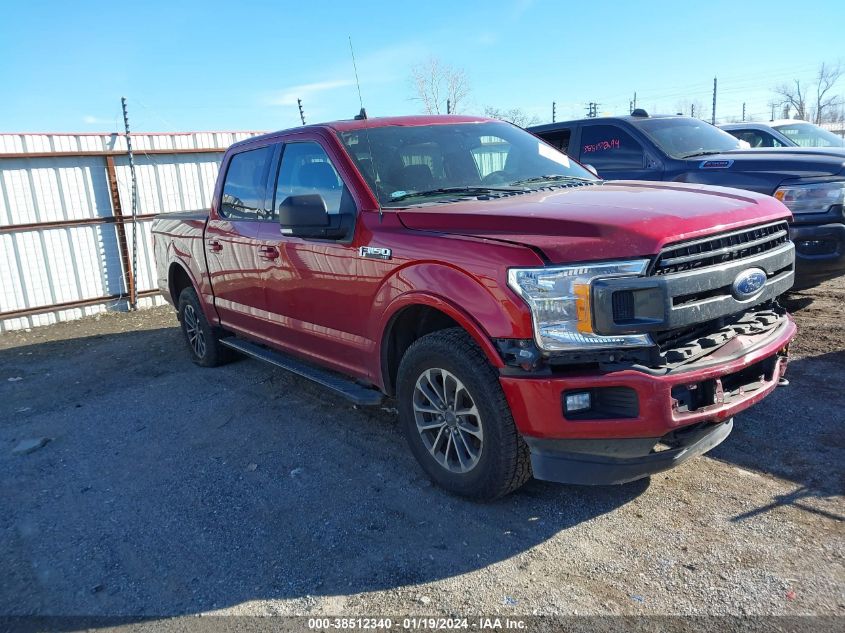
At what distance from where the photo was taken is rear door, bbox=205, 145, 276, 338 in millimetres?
5047

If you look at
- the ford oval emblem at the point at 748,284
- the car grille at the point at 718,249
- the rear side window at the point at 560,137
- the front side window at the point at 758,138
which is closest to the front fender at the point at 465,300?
the car grille at the point at 718,249

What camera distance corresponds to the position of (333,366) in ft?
14.6

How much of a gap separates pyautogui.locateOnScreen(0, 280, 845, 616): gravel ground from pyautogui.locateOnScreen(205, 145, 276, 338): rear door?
0.90m

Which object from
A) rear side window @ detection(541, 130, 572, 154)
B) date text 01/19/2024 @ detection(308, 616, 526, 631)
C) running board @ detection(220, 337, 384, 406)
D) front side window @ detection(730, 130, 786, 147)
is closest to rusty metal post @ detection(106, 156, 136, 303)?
running board @ detection(220, 337, 384, 406)

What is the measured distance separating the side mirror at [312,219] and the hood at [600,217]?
0.45 meters

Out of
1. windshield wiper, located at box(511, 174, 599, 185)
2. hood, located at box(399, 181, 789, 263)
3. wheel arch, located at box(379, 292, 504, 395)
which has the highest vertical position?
windshield wiper, located at box(511, 174, 599, 185)

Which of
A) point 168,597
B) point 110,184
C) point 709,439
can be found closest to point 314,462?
point 168,597

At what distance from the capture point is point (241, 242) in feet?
17.0

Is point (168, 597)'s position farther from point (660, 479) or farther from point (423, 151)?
point (423, 151)

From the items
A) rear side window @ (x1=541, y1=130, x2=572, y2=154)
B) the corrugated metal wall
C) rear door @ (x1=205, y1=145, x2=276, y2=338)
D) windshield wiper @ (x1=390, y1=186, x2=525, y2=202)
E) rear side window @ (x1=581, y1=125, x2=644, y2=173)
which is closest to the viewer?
windshield wiper @ (x1=390, y1=186, x2=525, y2=202)

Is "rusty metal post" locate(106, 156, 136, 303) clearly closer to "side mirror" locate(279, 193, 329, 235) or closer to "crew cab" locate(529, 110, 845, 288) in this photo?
"crew cab" locate(529, 110, 845, 288)

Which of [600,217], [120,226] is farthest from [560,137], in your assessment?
[120,226]

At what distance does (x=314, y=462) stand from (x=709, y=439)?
7.78 ft

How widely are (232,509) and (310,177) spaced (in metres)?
2.20
